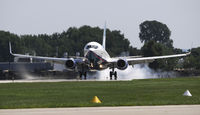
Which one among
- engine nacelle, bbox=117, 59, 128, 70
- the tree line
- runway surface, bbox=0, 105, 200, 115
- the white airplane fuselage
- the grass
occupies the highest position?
the tree line

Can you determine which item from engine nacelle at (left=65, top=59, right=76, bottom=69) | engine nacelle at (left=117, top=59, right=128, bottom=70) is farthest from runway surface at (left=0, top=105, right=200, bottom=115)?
engine nacelle at (left=65, top=59, right=76, bottom=69)

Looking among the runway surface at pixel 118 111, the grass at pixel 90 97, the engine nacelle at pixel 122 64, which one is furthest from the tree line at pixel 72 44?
the runway surface at pixel 118 111

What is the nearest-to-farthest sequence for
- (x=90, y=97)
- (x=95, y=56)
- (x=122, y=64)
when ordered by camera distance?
(x=90, y=97)
(x=95, y=56)
(x=122, y=64)

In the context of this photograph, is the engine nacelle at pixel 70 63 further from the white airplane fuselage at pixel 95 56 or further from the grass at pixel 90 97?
the grass at pixel 90 97

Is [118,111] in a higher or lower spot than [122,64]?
lower

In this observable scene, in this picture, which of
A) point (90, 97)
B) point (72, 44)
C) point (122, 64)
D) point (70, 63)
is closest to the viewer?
point (90, 97)

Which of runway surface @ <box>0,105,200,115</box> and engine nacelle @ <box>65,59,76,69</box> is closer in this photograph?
runway surface @ <box>0,105,200,115</box>

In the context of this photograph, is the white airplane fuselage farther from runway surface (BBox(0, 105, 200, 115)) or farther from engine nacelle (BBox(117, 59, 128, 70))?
runway surface (BBox(0, 105, 200, 115))

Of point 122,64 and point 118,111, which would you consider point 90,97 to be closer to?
point 118,111

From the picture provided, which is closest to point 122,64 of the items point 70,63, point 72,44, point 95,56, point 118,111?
point 95,56

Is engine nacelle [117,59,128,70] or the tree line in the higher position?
the tree line

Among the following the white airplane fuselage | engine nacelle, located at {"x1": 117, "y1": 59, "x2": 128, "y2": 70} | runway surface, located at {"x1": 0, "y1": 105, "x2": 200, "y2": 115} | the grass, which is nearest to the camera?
runway surface, located at {"x1": 0, "y1": 105, "x2": 200, "y2": 115}

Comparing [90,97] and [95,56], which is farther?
[95,56]

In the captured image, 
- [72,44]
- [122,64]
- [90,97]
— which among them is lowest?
[90,97]
